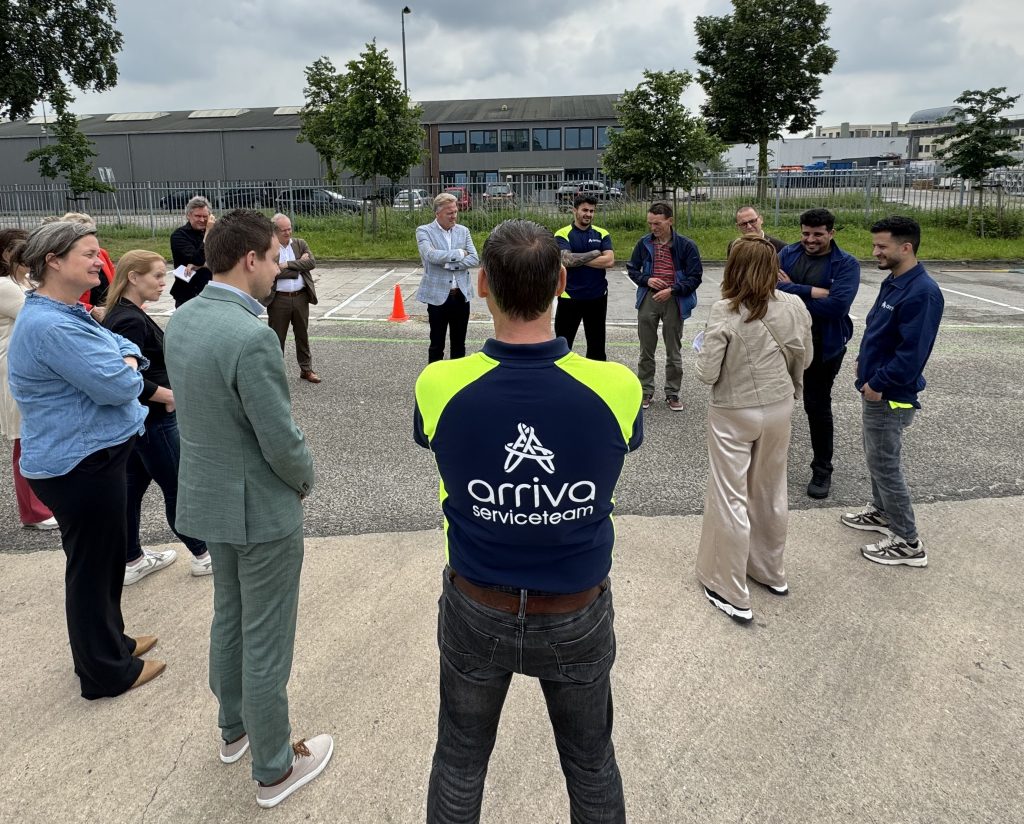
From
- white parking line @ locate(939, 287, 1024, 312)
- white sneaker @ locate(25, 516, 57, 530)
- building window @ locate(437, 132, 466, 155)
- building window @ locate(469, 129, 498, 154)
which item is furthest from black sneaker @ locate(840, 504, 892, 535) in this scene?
building window @ locate(437, 132, 466, 155)

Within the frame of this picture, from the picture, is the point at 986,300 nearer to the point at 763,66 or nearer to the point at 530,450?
the point at 763,66

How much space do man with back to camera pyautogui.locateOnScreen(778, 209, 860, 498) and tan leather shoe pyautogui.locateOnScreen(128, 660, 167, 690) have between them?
13.5 ft

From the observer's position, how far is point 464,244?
752 centimetres

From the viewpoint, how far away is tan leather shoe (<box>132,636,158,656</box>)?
10.5ft

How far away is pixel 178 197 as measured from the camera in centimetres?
2498

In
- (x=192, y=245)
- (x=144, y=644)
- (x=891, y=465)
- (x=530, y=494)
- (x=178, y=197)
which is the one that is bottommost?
(x=144, y=644)

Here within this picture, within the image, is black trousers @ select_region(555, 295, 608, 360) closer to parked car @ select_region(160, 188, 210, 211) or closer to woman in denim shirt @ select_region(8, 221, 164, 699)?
woman in denim shirt @ select_region(8, 221, 164, 699)

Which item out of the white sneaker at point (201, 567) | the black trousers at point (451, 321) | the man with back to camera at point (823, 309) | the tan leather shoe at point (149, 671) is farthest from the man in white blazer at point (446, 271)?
the tan leather shoe at point (149, 671)

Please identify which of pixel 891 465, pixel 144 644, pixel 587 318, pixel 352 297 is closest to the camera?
pixel 144 644

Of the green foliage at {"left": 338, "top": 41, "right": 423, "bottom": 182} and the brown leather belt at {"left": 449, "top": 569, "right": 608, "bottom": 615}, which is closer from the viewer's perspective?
the brown leather belt at {"left": 449, "top": 569, "right": 608, "bottom": 615}

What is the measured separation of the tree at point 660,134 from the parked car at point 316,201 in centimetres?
821

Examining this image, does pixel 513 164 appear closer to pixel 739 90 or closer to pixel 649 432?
pixel 739 90

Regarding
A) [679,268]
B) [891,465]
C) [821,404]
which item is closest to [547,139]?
[679,268]

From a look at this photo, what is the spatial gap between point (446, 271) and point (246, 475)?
5.35 m
